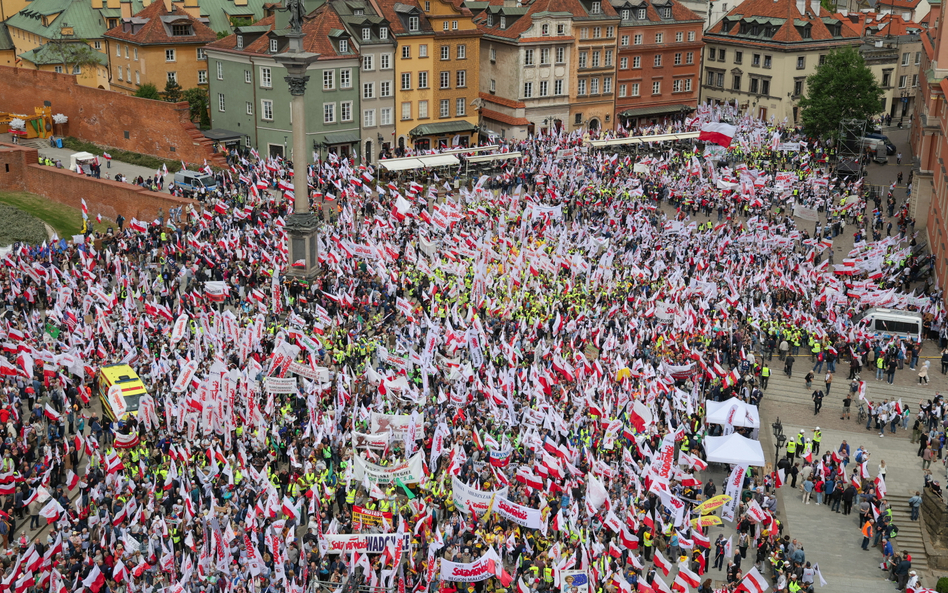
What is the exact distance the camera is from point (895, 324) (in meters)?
45.4

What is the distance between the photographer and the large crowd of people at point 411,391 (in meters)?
26.6

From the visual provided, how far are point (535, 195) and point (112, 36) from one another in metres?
44.4

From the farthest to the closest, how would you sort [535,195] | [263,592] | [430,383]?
[535,195]
[430,383]
[263,592]

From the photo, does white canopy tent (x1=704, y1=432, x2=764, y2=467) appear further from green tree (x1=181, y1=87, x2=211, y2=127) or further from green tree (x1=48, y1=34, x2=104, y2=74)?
green tree (x1=48, y1=34, x2=104, y2=74)

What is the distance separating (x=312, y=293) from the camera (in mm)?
46125

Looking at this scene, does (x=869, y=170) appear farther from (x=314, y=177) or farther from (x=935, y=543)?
(x=935, y=543)

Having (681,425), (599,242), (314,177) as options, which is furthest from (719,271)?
(314,177)

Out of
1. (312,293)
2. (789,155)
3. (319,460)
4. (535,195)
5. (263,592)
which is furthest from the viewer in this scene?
(789,155)

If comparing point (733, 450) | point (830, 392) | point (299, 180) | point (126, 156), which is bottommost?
point (830, 392)

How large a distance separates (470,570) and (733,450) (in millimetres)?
11778

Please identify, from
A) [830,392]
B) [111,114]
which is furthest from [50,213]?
[830,392]

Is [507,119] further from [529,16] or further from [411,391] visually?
[411,391]

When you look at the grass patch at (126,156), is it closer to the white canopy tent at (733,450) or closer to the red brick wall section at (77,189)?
the red brick wall section at (77,189)

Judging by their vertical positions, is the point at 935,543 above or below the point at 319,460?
below
